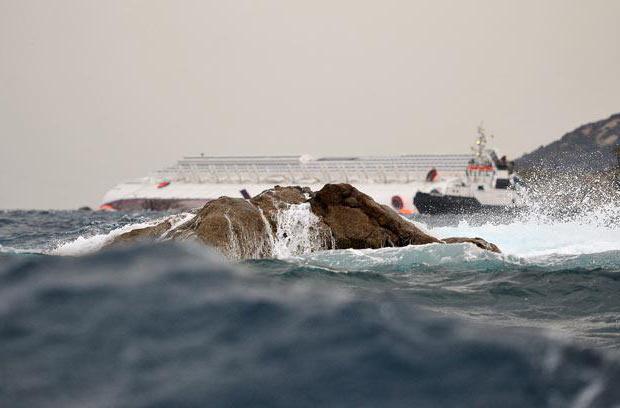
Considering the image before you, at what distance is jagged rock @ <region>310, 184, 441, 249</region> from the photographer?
1191 centimetres

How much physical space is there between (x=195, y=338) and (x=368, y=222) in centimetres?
947

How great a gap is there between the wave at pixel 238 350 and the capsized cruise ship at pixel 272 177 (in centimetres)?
6618

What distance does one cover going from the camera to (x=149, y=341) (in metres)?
2.77

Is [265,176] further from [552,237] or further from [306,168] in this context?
[552,237]

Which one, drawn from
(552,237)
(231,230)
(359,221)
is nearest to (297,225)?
(359,221)

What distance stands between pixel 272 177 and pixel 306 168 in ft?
17.6

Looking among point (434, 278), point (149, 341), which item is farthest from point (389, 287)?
point (149, 341)

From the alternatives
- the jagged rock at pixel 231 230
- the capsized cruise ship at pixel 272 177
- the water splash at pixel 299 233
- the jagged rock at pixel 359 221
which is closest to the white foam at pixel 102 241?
the jagged rock at pixel 231 230

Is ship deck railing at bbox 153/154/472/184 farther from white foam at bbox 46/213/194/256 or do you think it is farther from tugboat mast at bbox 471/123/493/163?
white foam at bbox 46/213/194/256

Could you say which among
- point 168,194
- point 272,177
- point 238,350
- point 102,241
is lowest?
point 238,350

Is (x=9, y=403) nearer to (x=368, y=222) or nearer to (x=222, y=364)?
(x=222, y=364)

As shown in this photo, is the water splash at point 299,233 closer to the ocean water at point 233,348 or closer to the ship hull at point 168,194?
the ocean water at point 233,348

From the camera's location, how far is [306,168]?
9756 cm

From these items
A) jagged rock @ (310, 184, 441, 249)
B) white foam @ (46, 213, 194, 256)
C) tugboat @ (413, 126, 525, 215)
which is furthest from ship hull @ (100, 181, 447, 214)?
white foam @ (46, 213, 194, 256)
